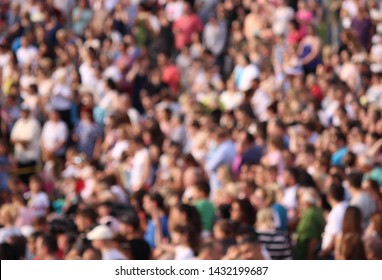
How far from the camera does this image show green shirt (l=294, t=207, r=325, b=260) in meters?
13.6

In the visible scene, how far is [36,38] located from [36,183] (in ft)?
24.6

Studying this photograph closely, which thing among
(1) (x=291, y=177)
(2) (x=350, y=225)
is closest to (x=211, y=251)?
(2) (x=350, y=225)

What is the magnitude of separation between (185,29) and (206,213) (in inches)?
373

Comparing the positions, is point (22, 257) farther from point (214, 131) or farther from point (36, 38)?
point (36, 38)

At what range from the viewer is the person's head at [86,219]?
13773 millimetres

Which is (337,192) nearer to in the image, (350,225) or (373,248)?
(350,225)

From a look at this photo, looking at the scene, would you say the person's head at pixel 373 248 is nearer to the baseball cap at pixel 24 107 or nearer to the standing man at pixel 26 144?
the standing man at pixel 26 144

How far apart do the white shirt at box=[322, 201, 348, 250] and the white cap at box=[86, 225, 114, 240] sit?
6.23 ft

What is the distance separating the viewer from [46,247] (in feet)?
41.9

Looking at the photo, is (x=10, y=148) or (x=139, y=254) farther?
(x=10, y=148)

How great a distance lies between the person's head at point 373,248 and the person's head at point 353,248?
0.05 m

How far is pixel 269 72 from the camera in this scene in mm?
19984
